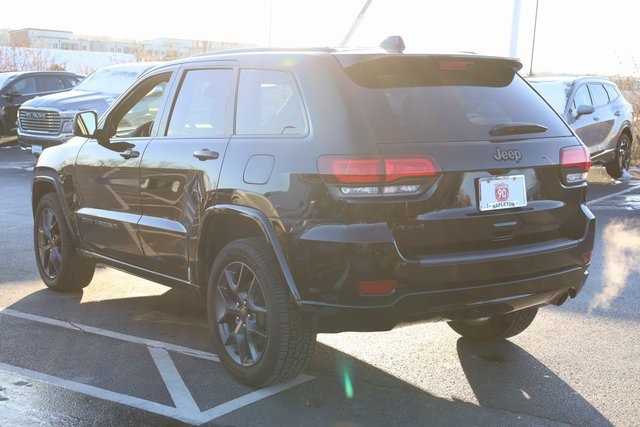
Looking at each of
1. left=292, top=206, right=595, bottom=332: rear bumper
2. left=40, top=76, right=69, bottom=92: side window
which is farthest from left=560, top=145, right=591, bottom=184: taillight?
left=40, top=76, right=69, bottom=92: side window

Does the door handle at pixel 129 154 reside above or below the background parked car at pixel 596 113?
above

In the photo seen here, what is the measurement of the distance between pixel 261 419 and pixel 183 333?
5.34ft

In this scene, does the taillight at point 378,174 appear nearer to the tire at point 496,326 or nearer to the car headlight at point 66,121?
the tire at point 496,326

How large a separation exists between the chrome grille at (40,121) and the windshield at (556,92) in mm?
8781

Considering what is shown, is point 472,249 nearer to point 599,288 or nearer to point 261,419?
point 261,419

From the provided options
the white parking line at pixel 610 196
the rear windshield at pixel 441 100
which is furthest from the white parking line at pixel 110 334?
the white parking line at pixel 610 196

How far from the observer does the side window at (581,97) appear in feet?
42.9

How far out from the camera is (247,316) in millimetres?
4578

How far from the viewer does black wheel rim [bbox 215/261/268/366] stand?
4.51 m

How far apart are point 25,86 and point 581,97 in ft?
46.3

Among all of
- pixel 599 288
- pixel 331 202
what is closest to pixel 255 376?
pixel 331 202

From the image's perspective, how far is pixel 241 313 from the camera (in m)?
4.62

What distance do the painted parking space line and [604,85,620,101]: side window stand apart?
11286 millimetres

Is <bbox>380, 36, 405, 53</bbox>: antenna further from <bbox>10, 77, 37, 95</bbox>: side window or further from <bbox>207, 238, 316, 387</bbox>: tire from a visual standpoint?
<bbox>10, 77, 37, 95</bbox>: side window
